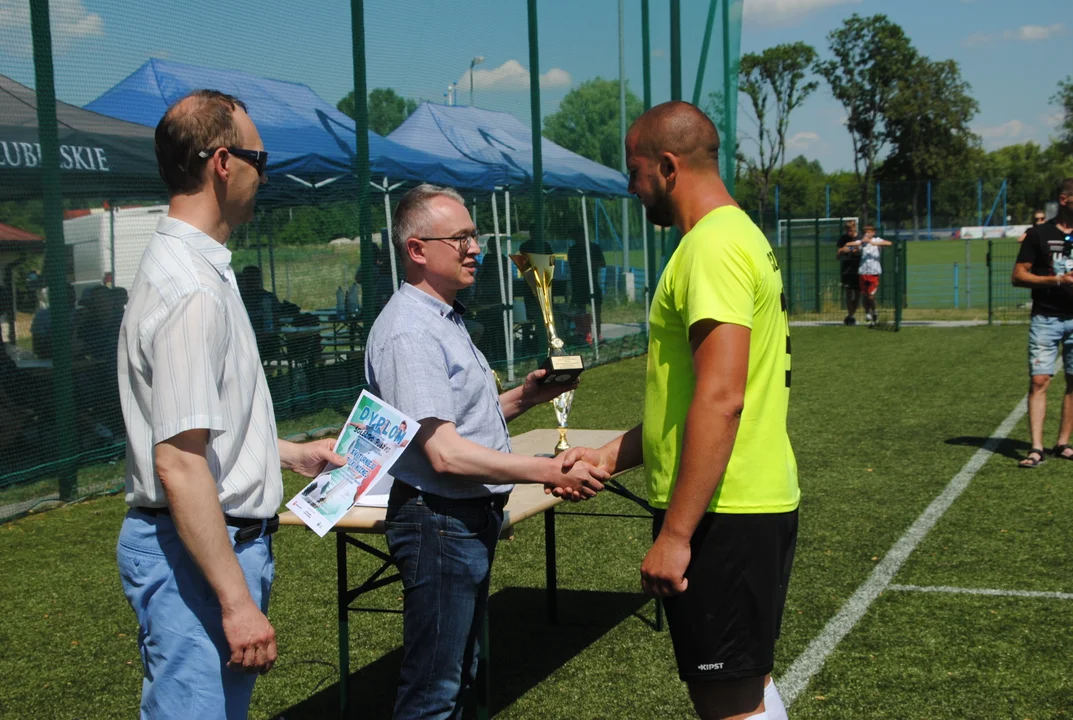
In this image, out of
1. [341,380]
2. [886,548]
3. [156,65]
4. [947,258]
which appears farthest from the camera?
[947,258]

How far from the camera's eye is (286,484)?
26.0 feet

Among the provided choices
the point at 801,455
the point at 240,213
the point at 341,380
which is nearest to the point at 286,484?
the point at 341,380

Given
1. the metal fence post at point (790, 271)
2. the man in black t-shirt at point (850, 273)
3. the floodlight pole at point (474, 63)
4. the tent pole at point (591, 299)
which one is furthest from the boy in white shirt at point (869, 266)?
the floodlight pole at point (474, 63)

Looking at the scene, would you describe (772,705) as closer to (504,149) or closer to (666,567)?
(666,567)

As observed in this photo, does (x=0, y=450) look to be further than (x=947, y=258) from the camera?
No

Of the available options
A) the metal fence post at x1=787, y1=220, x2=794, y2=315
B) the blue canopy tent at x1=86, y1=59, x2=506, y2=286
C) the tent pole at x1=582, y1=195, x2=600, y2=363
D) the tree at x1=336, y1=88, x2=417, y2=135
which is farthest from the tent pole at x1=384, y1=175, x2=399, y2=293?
the metal fence post at x1=787, y1=220, x2=794, y2=315

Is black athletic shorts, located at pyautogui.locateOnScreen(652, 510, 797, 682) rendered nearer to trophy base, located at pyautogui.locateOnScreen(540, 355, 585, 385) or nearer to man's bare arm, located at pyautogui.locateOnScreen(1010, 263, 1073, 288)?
trophy base, located at pyautogui.locateOnScreen(540, 355, 585, 385)

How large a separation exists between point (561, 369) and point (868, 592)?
2651 mm

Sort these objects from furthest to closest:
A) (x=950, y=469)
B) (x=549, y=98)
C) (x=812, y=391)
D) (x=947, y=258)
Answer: (x=947, y=258), (x=549, y=98), (x=812, y=391), (x=950, y=469)

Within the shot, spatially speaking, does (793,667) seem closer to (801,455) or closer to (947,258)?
(801,455)

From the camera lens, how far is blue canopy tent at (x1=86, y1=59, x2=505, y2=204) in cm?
834

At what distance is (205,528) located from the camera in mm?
1981

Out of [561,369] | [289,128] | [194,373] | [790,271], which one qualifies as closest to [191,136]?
[194,373]

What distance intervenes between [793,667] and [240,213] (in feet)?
10.1
